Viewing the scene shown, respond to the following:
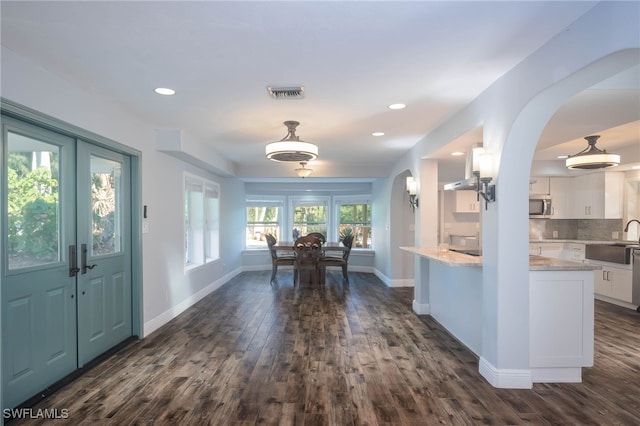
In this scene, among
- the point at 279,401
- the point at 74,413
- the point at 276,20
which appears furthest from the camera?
the point at 279,401

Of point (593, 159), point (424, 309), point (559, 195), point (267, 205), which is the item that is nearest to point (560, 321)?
point (424, 309)

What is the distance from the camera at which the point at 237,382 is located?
9.29 feet

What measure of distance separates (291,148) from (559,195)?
17.8ft

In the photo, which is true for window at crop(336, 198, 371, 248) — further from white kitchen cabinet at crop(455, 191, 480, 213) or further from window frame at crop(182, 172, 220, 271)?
window frame at crop(182, 172, 220, 271)

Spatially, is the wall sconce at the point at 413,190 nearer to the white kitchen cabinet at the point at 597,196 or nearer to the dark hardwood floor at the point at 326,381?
the dark hardwood floor at the point at 326,381

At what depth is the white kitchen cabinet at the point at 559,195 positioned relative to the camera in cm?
639

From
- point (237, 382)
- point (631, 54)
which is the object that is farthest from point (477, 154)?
point (237, 382)

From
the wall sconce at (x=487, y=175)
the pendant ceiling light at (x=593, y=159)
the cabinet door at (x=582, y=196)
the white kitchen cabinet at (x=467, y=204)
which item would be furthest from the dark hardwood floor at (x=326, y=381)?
the white kitchen cabinet at (x=467, y=204)

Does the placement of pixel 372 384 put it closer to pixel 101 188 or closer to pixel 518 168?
pixel 518 168

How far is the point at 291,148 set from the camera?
367cm

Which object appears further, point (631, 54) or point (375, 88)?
point (375, 88)

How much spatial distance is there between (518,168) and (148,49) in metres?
2.73

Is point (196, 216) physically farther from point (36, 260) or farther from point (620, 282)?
point (620, 282)

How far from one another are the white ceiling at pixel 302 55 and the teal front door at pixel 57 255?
642mm
